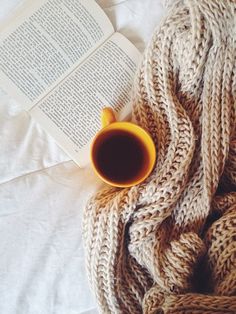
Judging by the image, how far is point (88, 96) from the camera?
0.76m

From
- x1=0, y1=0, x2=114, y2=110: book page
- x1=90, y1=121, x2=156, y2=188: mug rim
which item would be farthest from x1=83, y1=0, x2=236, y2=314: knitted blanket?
x1=0, y1=0, x2=114, y2=110: book page

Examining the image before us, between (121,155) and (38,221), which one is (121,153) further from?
(38,221)

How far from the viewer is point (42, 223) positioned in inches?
28.0

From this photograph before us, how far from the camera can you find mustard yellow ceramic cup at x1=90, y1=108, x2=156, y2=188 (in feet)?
2.25

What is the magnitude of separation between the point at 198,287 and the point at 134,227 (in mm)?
135

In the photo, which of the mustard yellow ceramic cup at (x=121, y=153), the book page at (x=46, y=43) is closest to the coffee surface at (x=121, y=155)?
the mustard yellow ceramic cup at (x=121, y=153)

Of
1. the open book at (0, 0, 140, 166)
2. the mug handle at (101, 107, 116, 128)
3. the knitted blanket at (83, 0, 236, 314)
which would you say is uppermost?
the open book at (0, 0, 140, 166)

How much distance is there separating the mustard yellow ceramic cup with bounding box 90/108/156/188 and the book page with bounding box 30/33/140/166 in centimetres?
5

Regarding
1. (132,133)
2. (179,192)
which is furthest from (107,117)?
(179,192)

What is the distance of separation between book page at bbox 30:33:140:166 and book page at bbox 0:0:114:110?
2 centimetres

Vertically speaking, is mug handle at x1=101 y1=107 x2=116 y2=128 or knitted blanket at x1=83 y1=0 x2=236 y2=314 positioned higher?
mug handle at x1=101 y1=107 x2=116 y2=128

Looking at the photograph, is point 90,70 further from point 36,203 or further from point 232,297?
point 232,297

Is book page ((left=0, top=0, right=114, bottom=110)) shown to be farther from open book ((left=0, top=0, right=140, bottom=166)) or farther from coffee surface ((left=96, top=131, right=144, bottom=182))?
coffee surface ((left=96, top=131, right=144, bottom=182))

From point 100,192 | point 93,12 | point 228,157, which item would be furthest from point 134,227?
point 93,12
